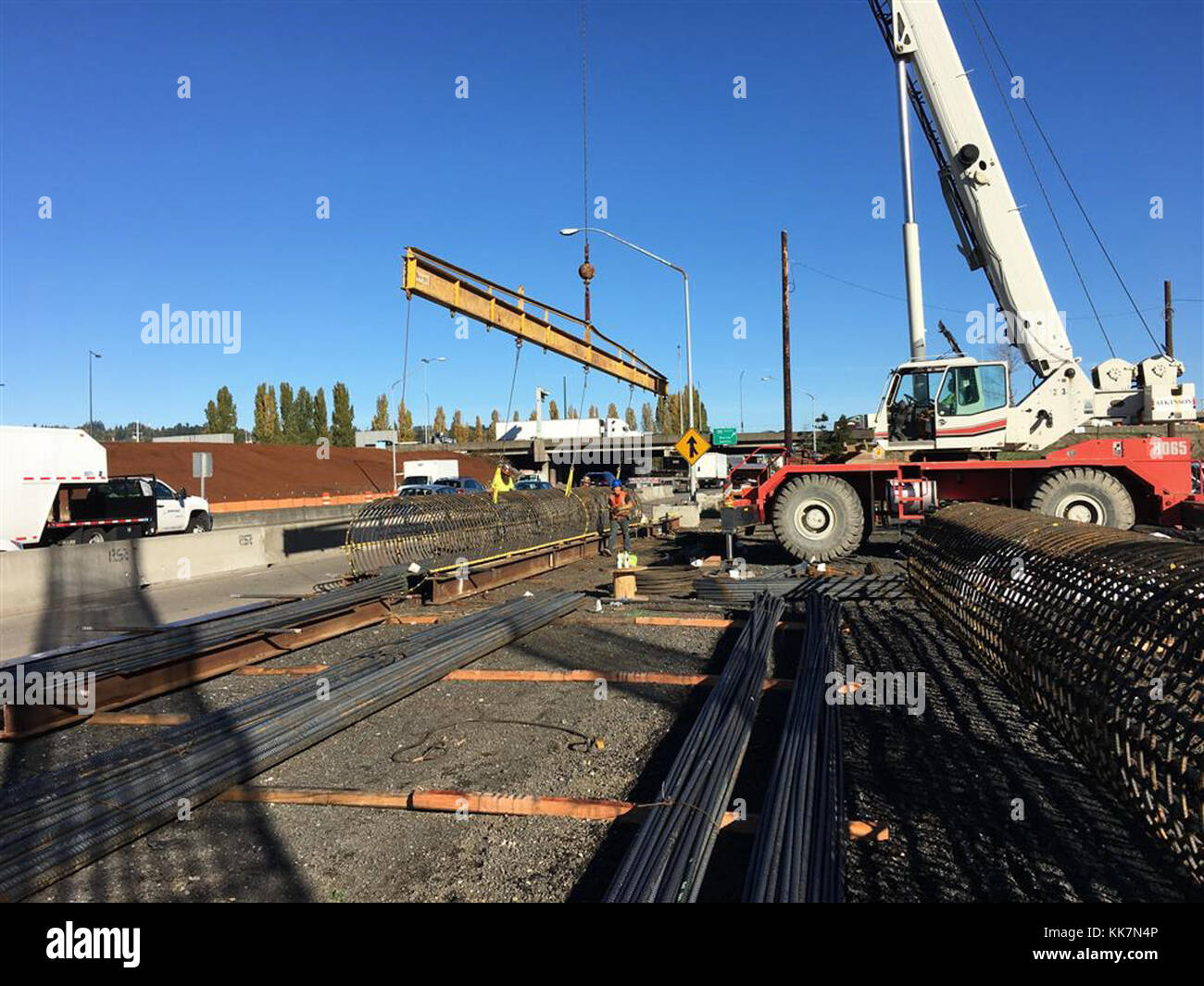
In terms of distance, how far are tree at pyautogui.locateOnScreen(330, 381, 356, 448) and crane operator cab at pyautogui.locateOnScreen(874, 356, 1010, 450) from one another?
87.4m

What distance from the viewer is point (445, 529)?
12.9 m

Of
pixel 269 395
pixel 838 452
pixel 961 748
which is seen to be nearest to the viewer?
pixel 961 748

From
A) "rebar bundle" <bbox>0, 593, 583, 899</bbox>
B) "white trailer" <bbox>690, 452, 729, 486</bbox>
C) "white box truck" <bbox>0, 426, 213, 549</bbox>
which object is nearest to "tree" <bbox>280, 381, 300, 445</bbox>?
"white trailer" <bbox>690, 452, 729, 486</bbox>

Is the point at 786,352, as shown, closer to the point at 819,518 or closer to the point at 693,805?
the point at 819,518

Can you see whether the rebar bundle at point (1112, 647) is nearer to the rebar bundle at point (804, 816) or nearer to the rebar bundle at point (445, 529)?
the rebar bundle at point (804, 816)

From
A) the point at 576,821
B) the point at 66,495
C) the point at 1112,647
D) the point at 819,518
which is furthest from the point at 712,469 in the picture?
the point at 576,821

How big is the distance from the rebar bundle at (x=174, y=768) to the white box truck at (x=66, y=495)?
14065 mm

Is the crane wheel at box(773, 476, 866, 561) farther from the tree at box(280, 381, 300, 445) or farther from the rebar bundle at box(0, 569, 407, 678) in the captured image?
the tree at box(280, 381, 300, 445)
